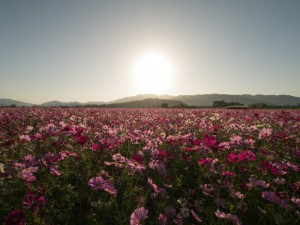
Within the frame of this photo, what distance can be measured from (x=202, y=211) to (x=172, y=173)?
1060 millimetres

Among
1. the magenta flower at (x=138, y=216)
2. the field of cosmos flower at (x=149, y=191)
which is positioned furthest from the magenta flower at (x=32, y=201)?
the magenta flower at (x=138, y=216)

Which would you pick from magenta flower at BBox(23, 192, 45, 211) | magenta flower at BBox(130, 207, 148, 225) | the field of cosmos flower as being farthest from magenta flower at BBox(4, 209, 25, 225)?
Result: magenta flower at BBox(130, 207, 148, 225)

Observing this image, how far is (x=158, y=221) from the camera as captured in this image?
2203 millimetres

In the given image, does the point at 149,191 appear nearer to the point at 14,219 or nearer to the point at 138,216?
the point at 138,216

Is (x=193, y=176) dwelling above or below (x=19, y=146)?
below

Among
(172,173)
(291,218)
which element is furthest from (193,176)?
(291,218)

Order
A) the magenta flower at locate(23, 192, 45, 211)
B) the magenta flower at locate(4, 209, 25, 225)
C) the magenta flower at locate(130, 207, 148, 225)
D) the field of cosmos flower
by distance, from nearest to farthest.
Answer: the magenta flower at locate(4, 209, 25, 225), the magenta flower at locate(130, 207, 148, 225), the magenta flower at locate(23, 192, 45, 211), the field of cosmos flower

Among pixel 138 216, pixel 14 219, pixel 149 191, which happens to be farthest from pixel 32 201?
pixel 149 191

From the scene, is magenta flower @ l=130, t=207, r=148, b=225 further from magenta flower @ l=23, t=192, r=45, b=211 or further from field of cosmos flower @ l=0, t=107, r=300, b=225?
magenta flower @ l=23, t=192, r=45, b=211

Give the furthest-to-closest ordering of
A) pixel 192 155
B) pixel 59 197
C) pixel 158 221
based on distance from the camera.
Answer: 1. pixel 192 155
2. pixel 59 197
3. pixel 158 221

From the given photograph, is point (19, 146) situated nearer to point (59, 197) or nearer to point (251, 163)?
point (59, 197)

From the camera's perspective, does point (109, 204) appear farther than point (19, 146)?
No

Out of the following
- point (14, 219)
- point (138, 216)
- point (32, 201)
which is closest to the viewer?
point (14, 219)

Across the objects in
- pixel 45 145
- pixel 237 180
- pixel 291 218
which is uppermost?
pixel 45 145
